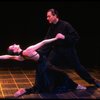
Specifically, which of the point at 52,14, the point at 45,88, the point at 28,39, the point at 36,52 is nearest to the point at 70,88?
the point at 45,88

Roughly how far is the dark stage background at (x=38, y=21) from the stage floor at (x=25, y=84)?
118cm

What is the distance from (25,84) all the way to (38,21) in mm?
3734

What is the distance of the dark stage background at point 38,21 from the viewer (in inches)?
496

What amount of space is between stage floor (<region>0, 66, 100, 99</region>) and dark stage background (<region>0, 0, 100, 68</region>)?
1.18 meters

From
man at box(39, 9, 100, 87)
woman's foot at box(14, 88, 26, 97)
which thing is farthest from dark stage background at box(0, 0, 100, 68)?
woman's foot at box(14, 88, 26, 97)

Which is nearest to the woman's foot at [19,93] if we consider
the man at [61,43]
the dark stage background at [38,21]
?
the man at [61,43]

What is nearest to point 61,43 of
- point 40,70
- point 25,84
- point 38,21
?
point 40,70

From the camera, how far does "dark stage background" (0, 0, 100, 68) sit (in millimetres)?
12609

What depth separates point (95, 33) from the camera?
42.5 feet

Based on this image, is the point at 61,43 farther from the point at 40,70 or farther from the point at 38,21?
the point at 38,21

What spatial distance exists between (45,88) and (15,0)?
4798 millimetres

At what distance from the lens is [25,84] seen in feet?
31.6

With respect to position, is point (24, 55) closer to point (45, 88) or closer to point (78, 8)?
point (45, 88)

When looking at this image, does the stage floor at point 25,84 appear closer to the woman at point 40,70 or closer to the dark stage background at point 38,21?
the woman at point 40,70
